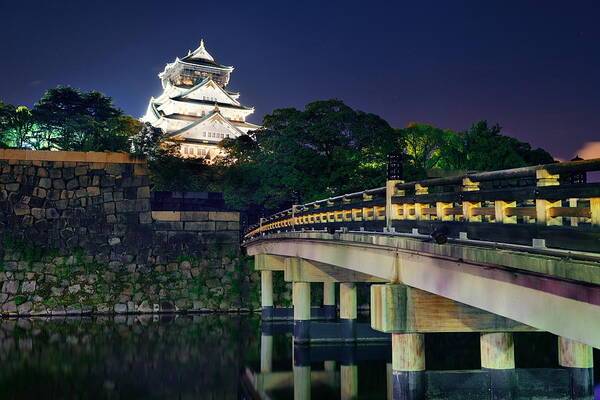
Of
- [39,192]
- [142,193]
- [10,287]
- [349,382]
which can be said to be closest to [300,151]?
[142,193]

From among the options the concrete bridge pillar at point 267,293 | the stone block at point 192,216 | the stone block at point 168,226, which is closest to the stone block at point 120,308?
the stone block at point 168,226

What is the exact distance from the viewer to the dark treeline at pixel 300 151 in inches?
1586

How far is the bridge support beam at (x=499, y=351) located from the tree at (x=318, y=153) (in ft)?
81.9

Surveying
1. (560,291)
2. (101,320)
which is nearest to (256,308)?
(101,320)

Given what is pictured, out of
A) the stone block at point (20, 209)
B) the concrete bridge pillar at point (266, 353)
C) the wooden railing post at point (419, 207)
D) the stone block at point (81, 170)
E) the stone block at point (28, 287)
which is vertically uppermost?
the stone block at point (81, 170)

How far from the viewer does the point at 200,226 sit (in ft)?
123

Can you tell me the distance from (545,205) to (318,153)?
34.3 m

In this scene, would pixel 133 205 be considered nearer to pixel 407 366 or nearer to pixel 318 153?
pixel 318 153

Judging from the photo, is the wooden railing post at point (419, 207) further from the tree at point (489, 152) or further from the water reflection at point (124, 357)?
the tree at point (489, 152)

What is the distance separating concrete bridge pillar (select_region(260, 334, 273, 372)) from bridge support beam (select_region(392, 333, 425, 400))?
10.2 metres

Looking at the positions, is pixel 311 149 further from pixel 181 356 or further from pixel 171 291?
pixel 181 356

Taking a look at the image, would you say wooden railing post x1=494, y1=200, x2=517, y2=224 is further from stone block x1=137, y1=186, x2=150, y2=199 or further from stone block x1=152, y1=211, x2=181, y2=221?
stone block x1=137, y1=186, x2=150, y2=199

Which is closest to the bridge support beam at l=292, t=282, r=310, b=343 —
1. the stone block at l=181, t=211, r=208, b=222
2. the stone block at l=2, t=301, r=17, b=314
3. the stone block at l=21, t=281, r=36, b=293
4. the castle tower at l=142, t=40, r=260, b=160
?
the stone block at l=181, t=211, r=208, b=222

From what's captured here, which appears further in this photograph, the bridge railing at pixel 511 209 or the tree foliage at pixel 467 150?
the tree foliage at pixel 467 150
